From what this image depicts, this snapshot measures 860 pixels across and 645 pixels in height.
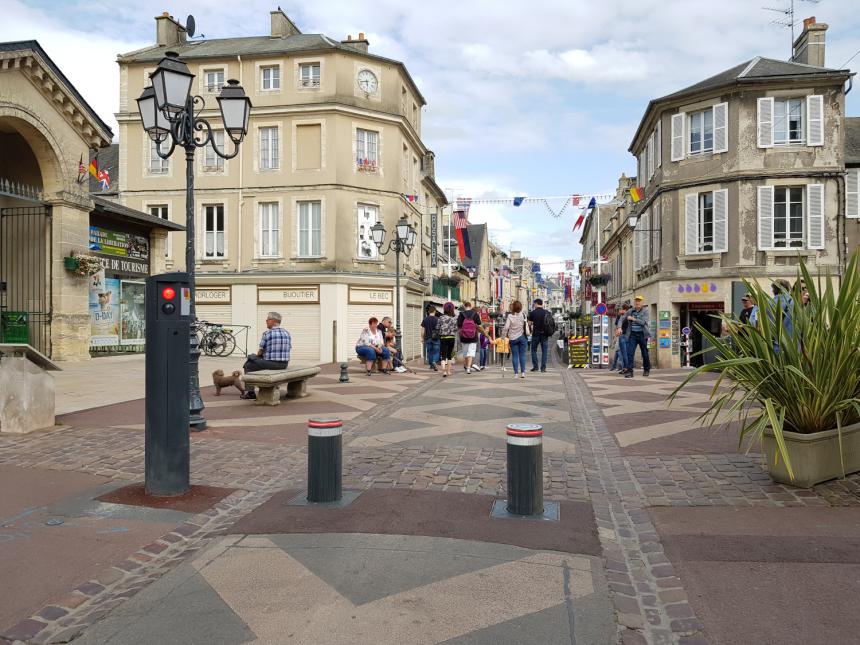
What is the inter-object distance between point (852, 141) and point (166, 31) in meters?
27.3

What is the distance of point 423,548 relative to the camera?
13.4 feet

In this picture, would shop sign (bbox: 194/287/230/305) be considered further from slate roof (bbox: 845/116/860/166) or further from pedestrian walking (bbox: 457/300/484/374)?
slate roof (bbox: 845/116/860/166)

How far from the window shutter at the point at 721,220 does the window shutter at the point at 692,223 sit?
2.41ft

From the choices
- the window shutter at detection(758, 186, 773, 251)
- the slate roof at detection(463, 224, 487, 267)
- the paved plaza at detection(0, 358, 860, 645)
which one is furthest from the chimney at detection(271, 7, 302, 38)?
the slate roof at detection(463, 224, 487, 267)

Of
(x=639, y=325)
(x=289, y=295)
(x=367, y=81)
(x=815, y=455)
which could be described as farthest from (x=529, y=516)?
(x=367, y=81)

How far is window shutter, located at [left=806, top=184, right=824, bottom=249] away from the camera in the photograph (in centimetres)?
2159

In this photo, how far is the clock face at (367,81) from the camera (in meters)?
25.5

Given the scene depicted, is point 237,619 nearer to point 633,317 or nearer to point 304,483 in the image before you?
point 304,483

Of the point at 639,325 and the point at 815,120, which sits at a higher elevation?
the point at 815,120

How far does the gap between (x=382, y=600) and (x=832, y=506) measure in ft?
11.3

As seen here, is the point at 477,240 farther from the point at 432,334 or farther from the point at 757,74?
the point at 432,334

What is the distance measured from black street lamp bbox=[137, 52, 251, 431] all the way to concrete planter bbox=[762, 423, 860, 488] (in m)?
5.89

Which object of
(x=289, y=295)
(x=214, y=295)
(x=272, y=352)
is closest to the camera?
(x=272, y=352)

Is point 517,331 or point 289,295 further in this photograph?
point 289,295
